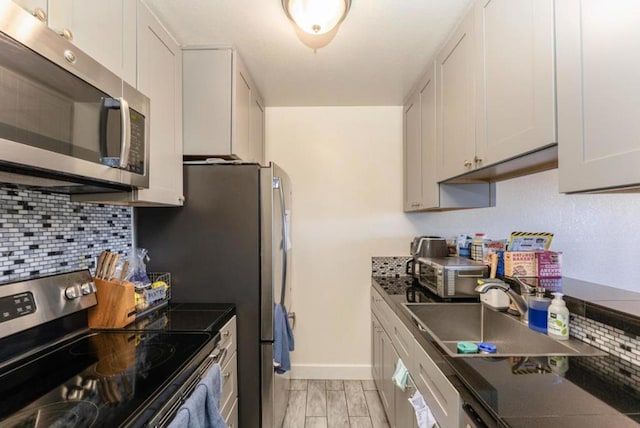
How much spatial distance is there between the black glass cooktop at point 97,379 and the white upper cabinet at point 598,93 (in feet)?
4.49

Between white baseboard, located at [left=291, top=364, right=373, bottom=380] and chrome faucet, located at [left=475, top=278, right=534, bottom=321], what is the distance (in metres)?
1.55

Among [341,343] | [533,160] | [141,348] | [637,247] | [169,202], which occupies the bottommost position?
[341,343]

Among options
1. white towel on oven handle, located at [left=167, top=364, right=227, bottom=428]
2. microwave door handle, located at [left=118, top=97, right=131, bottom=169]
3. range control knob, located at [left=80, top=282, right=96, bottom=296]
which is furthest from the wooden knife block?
microwave door handle, located at [left=118, top=97, right=131, bottom=169]

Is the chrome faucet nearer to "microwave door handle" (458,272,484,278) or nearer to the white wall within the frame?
"microwave door handle" (458,272,484,278)

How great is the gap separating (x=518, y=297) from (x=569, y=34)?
1.10 m

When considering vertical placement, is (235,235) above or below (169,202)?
below

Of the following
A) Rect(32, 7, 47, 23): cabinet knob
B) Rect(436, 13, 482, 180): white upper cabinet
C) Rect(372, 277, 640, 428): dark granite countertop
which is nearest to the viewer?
Rect(372, 277, 640, 428): dark granite countertop

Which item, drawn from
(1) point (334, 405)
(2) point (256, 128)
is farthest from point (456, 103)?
(1) point (334, 405)

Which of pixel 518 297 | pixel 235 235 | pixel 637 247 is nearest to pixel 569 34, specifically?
pixel 637 247

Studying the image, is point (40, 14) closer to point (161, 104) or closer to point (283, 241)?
point (161, 104)

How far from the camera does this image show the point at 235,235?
175 cm

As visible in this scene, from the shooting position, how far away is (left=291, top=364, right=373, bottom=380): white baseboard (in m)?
2.66

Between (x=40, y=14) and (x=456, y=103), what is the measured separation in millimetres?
1676

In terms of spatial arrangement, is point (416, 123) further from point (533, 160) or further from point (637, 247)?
point (637, 247)
